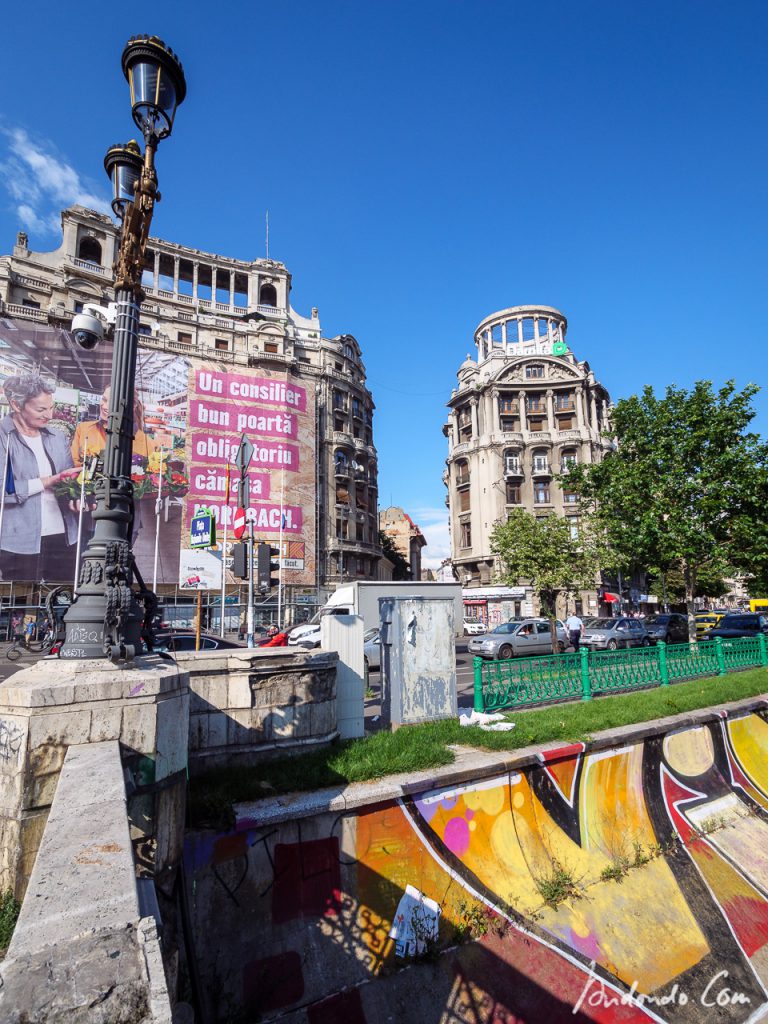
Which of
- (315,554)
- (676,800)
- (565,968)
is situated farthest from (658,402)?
(315,554)

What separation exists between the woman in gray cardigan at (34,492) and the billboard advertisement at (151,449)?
57 mm

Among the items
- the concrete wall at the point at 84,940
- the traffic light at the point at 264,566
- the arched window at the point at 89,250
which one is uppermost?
the arched window at the point at 89,250

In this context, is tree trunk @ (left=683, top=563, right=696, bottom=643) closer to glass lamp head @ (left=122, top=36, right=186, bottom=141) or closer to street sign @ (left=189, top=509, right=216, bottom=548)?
street sign @ (left=189, top=509, right=216, bottom=548)

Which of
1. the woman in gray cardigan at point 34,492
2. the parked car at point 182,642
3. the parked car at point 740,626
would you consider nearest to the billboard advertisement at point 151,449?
the woman in gray cardigan at point 34,492

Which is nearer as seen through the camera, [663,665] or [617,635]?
[663,665]

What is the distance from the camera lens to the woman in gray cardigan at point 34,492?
28464 mm

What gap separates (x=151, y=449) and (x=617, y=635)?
28.8 m

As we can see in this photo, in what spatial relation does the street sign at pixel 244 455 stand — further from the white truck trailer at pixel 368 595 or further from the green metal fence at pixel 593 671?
the white truck trailer at pixel 368 595

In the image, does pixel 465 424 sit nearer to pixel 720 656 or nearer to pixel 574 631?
pixel 574 631

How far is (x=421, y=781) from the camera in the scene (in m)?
5.18

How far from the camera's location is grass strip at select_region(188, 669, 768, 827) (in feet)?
15.7

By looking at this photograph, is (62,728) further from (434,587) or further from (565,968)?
(434,587)

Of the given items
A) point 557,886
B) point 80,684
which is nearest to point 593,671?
point 557,886

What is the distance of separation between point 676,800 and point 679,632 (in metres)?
19.5
